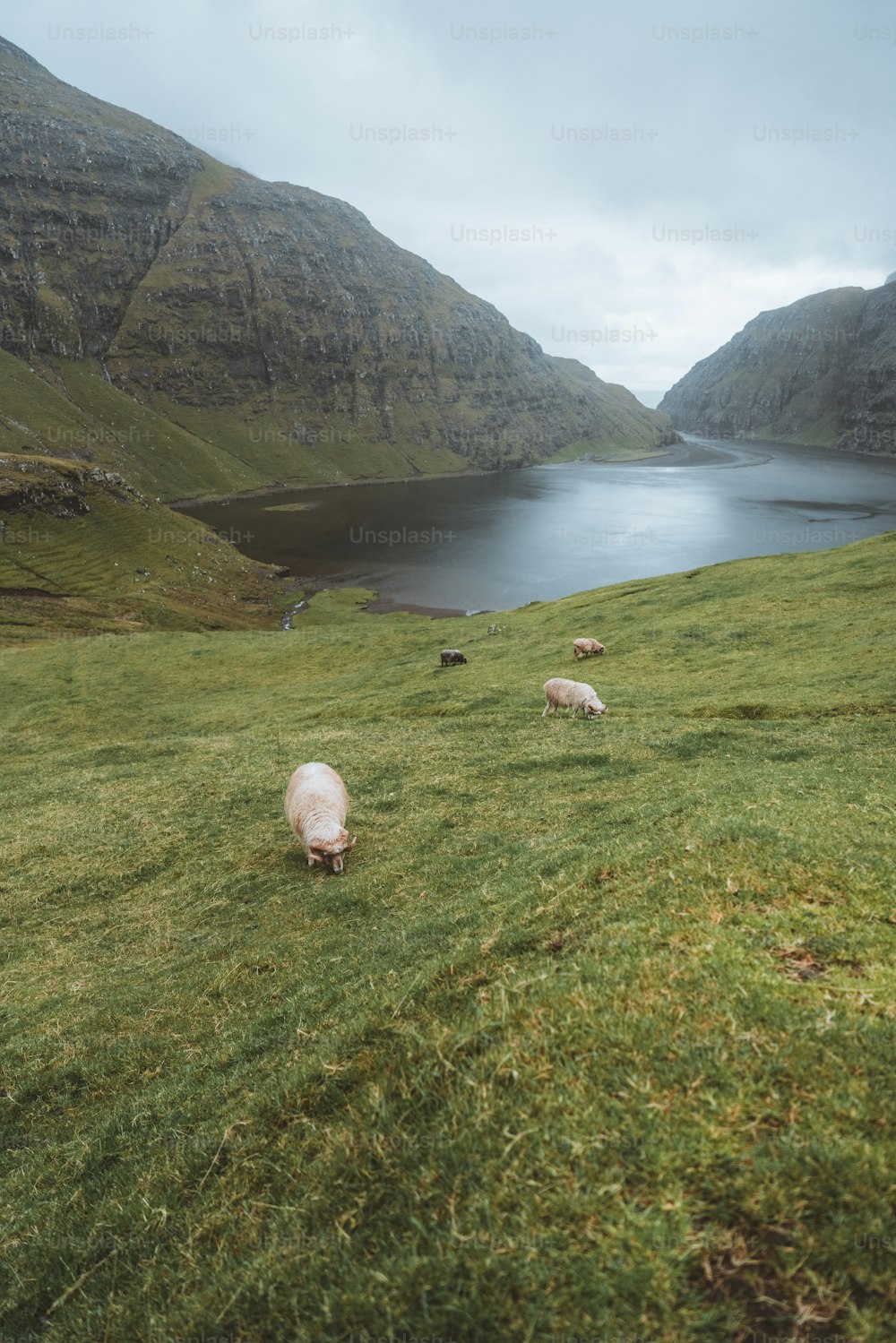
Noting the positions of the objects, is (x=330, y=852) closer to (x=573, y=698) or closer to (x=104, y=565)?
(x=573, y=698)

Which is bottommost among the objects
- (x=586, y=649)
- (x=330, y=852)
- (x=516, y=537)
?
(x=516, y=537)

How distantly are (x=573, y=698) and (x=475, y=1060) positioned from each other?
71.0ft

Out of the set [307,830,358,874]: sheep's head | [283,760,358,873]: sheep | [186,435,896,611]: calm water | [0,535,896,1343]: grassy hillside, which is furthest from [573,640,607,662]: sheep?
[186,435,896,611]: calm water

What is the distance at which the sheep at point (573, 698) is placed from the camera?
84.2 ft

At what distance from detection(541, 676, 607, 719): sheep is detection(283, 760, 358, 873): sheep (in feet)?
39.1

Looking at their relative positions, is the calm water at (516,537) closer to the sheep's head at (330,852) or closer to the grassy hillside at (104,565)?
the grassy hillside at (104,565)

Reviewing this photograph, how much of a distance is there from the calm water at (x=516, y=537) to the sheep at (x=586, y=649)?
172ft

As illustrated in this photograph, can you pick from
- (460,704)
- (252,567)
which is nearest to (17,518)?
(252,567)

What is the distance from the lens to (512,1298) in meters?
3.79

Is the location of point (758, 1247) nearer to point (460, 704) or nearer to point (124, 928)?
point (124, 928)

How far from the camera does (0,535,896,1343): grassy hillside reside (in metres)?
3.89

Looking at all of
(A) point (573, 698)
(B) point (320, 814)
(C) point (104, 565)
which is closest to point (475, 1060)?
(B) point (320, 814)

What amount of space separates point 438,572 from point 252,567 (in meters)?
31.1

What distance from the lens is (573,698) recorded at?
26.4 m
